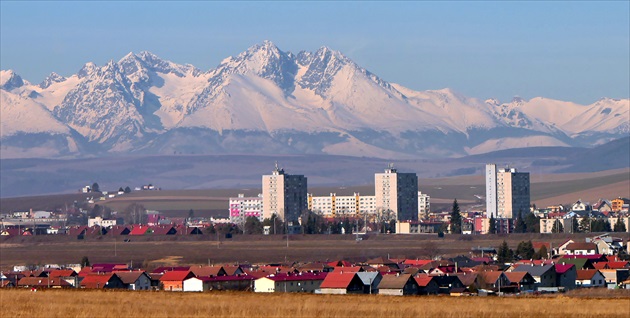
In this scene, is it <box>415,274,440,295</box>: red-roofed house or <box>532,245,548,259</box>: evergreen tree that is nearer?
<box>415,274,440,295</box>: red-roofed house

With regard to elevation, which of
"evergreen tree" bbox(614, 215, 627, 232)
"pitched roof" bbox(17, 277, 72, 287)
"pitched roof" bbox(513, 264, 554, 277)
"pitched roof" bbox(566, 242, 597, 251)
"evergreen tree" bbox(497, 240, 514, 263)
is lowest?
"pitched roof" bbox(17, 277, 72, 287)

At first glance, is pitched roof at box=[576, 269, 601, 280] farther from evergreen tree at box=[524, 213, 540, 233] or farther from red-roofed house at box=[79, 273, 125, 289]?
evergreen tree at box=[524, 213, 540, 233]

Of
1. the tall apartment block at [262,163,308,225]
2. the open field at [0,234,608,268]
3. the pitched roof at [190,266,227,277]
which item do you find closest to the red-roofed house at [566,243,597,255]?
the open field at [0,234,608,268]

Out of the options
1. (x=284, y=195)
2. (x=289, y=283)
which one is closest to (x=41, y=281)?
(x=289, y=283)

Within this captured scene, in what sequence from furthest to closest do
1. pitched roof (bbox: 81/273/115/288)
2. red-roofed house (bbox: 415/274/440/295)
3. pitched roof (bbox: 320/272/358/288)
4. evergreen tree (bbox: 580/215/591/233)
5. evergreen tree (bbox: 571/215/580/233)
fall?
evergreen tree (bbox: 571/215/580/233) → evergreen tree (bbox: 580/215/591/233) → pitched roof (bbox: 81/273/115/288) → red-roofed house (bbox: 415/274/440/295) → pitched roof (bbox: 320/272/358/288)

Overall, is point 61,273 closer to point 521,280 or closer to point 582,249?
point 521,280

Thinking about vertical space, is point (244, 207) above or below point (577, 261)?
above

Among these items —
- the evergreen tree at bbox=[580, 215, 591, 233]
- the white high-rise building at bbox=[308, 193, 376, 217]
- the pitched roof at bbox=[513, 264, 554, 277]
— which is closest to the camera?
the pitched roof at bbox=[513, 264, 554, 277]

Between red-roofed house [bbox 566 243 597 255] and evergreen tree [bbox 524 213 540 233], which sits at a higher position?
evergreen tree [bbox 524 213 540 233]
